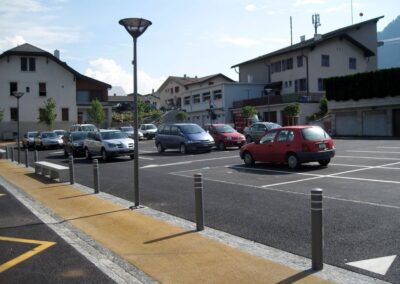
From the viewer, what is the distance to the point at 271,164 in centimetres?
1891

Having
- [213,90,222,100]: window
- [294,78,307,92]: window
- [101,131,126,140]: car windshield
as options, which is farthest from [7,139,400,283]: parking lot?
[213,90,222,100]: window

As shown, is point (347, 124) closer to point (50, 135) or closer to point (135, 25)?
point (50, 135)

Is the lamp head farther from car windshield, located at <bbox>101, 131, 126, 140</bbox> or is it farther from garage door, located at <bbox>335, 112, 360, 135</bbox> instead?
garage door, located at <bbox>335, 112, 360, 135</bbox>

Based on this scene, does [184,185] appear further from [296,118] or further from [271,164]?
[296,118]

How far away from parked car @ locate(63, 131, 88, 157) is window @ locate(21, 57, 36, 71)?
3320 cm

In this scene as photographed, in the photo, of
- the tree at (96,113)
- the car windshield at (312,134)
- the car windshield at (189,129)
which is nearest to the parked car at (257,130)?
the car windshield at (189,129)

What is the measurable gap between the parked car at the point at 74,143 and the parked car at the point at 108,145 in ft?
6.17

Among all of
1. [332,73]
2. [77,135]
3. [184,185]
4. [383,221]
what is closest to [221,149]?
[77,135]

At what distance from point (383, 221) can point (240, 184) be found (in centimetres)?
588

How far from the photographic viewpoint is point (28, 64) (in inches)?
2382

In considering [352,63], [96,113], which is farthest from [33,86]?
[352,63]

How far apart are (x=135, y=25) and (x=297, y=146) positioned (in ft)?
27.5

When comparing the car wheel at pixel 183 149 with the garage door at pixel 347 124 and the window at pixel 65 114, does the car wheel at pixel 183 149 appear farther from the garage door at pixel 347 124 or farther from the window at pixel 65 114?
the window at pixel 65 114

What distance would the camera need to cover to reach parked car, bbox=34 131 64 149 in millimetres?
39375
